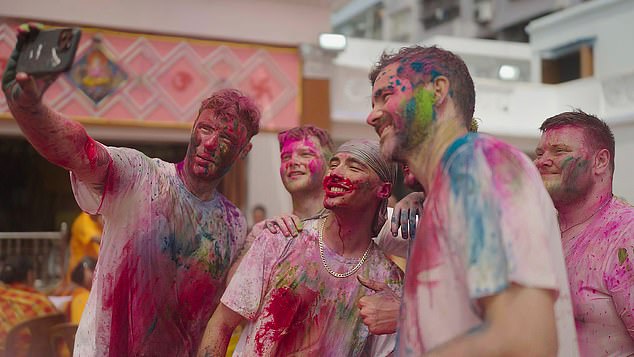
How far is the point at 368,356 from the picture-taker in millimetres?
2363

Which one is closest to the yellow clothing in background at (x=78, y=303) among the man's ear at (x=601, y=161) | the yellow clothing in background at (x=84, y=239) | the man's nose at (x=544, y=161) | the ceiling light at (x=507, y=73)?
the yellow clothing in background at (x=84, y=239)

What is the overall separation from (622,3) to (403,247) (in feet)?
36.2

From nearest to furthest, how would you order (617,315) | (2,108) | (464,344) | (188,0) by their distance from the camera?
(464,344) → (617,315) → (2,108) → (188,0)

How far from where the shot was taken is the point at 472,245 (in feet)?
4.66

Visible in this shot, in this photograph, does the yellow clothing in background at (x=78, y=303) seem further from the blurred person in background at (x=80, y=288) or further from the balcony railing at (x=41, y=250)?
the balcony railing at (x=41, y=250)

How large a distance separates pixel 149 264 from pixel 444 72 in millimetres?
1199

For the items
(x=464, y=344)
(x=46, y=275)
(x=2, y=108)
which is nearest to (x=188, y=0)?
(x=2, y=108)

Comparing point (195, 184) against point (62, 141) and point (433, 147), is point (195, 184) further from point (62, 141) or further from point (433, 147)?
point (433, 147)

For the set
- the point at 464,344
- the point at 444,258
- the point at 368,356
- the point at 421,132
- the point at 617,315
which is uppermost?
the point at 421,132

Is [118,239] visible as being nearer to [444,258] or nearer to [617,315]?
[444,258]

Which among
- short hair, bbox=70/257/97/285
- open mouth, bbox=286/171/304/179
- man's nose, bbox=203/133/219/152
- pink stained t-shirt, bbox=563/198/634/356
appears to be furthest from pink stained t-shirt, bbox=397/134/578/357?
short hair, bbox=70/257/97/285

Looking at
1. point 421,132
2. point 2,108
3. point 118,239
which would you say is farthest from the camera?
point 2,108

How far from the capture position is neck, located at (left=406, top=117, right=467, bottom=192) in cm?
163

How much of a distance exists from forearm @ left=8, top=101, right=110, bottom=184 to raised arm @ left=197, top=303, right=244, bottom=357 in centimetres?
54
